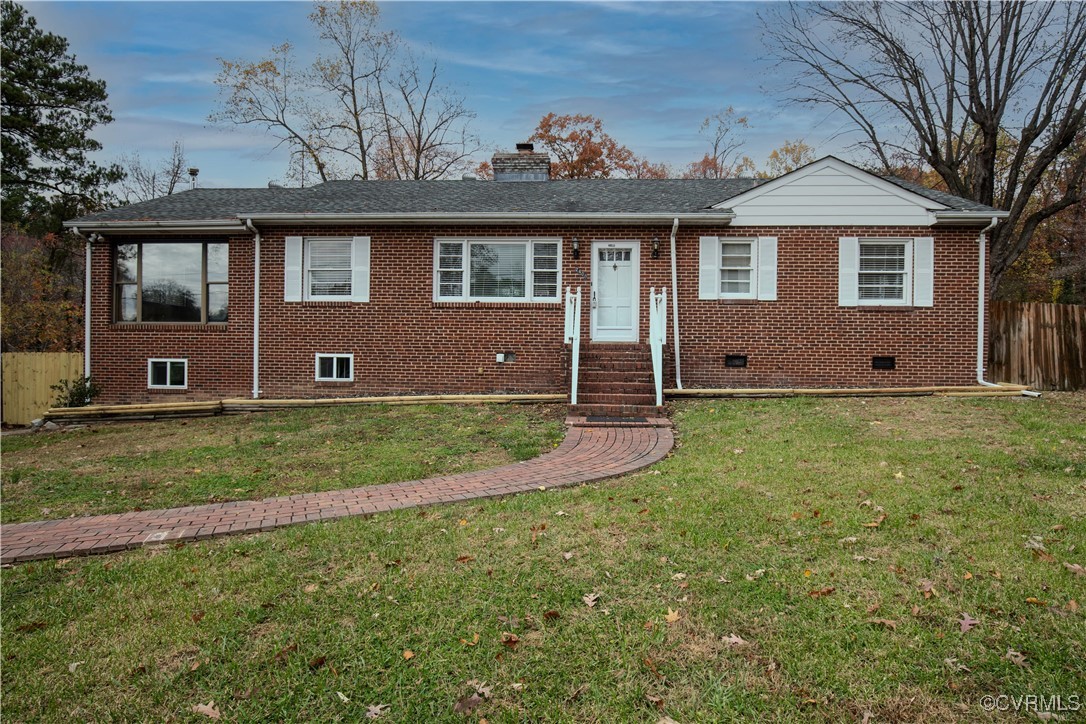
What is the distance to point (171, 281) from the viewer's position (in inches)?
484

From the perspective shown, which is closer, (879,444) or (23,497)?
(23,497)

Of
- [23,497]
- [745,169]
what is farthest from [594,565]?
[745,169]

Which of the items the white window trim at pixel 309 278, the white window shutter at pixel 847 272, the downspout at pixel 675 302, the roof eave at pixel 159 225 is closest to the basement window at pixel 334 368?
the white window trim at pixel 309 278

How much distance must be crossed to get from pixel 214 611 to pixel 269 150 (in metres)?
25.7

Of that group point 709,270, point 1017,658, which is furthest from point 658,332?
point 1017,658

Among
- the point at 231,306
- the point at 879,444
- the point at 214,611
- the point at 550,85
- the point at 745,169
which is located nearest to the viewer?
the point at 214,611

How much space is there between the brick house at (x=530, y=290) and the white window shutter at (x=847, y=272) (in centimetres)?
4

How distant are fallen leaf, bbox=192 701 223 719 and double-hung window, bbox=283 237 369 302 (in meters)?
9.99

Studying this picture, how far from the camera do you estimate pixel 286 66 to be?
24547 millimetres

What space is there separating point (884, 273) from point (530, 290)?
6.74 m

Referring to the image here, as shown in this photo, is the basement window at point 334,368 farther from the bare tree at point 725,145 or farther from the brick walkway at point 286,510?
the bare tree at point 725,145

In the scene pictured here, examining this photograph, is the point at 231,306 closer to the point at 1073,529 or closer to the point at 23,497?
the point at 23,497

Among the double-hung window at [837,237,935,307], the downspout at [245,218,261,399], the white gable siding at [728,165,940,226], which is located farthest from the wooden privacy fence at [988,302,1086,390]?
the downspout at [245,218,261,399]

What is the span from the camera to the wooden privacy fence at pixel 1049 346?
41.2ft
